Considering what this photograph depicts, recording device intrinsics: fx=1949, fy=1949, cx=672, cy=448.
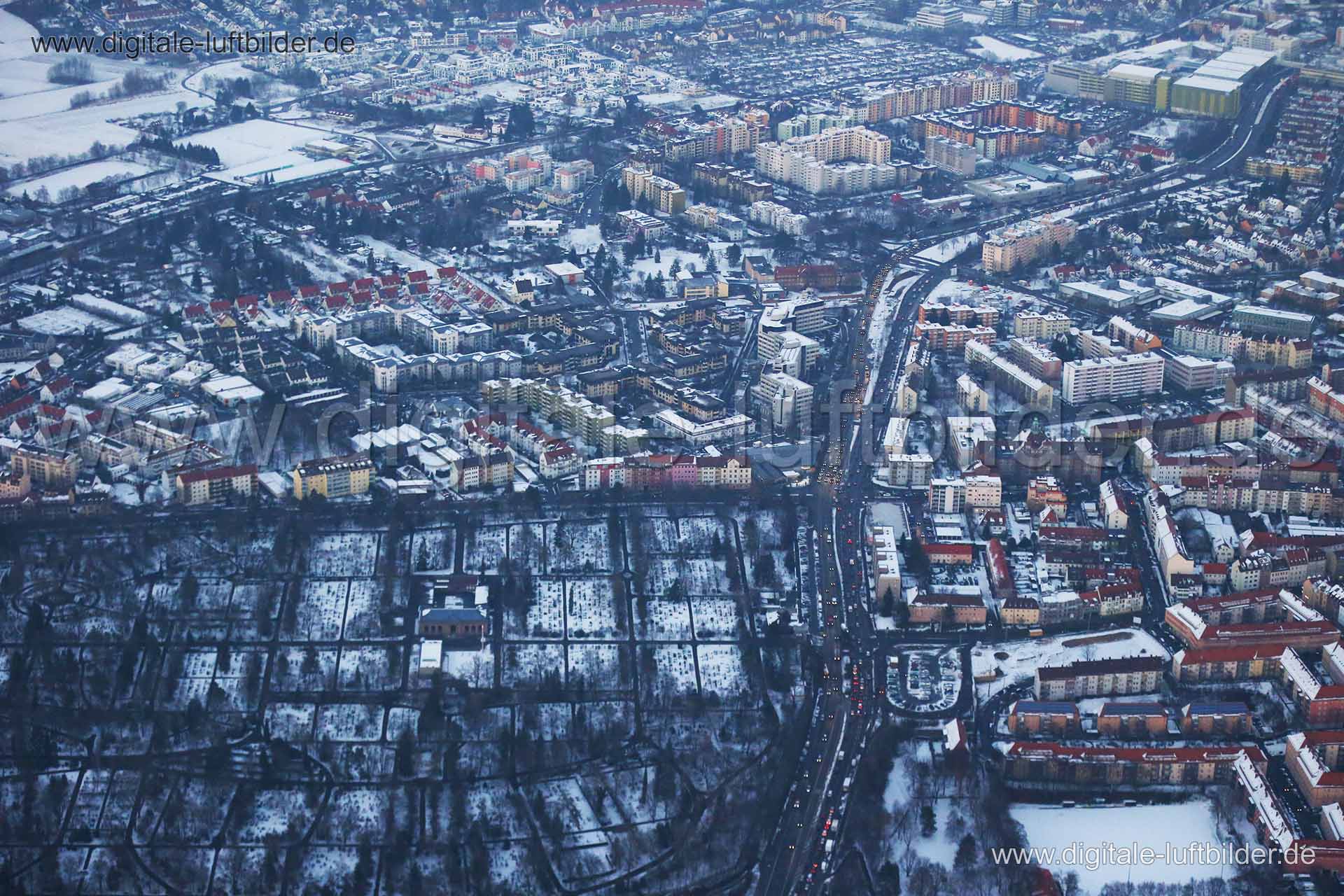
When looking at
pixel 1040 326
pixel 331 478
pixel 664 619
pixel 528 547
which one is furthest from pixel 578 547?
pixel 1040 326

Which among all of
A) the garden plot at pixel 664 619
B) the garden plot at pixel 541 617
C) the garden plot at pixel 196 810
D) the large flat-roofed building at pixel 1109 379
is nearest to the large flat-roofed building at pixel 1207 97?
the large flat-roofed building at pixel 1109 379

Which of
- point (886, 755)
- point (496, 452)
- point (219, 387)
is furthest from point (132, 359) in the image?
point (886, 755)

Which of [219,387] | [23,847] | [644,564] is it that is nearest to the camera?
[23,847]

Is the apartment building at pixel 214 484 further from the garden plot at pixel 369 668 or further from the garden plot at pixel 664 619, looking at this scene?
the garden plot at pixel 664 619

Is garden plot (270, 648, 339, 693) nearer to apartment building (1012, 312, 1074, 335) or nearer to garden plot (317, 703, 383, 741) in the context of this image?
garden plot (317, 703, 383, 741)

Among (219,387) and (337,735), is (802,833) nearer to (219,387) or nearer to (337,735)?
(337,735)

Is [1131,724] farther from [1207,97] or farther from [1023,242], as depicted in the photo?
[1207,97]
